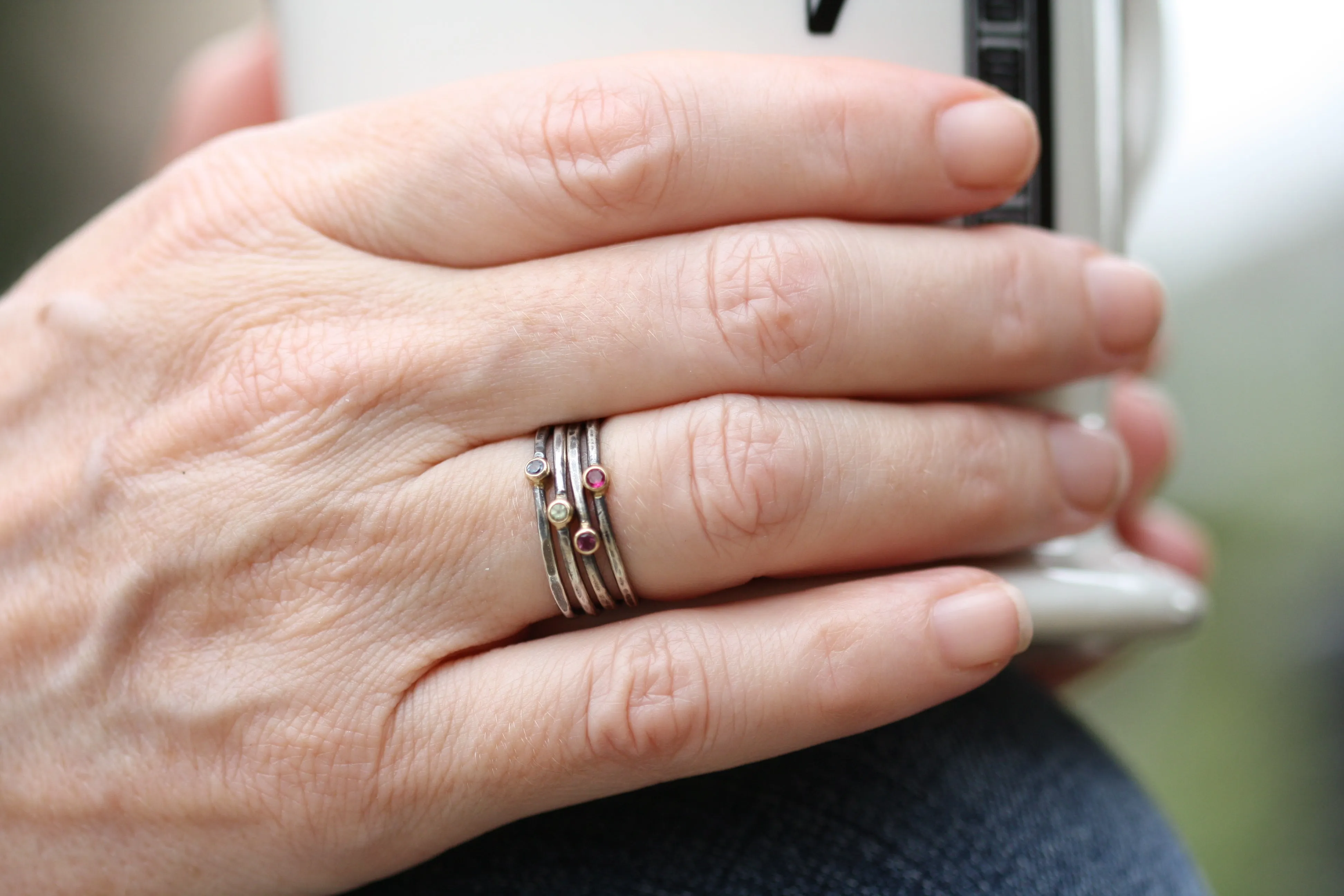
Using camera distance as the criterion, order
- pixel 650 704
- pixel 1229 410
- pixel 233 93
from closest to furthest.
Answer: pixel 650 704 < pixel 233 93 < pixel 1229 410

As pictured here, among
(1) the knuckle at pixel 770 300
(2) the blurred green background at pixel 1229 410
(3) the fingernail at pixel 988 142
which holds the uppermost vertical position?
(3) the fingernail at pixel 988 142

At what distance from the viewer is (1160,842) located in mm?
529

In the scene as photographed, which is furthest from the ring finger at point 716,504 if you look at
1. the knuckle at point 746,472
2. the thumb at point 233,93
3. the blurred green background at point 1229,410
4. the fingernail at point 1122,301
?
the blurred green background at point 1229,410

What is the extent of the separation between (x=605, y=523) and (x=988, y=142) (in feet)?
0.81

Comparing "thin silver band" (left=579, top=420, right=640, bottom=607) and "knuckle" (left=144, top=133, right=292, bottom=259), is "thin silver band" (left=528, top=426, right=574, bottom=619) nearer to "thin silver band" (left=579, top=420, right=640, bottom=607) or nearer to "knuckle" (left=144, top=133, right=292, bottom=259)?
"thin silver band" (left=579, top=420, right=640, bottom=607)

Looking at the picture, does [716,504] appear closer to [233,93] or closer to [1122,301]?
[1122,301]

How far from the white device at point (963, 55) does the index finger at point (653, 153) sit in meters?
0.02

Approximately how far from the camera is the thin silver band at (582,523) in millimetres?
398

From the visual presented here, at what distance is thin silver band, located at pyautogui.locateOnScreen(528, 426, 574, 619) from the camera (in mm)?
401

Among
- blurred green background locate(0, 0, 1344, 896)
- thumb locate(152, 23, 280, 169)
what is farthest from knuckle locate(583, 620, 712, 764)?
blurred green background locate(0, 0, 1344, 896)

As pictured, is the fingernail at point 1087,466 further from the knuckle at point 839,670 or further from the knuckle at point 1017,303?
the knuckle at point 839,670

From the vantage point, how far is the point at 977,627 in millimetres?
405

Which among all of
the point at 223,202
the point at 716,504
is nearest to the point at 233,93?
the point at 223,202

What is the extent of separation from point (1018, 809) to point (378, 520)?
14.1 inches
